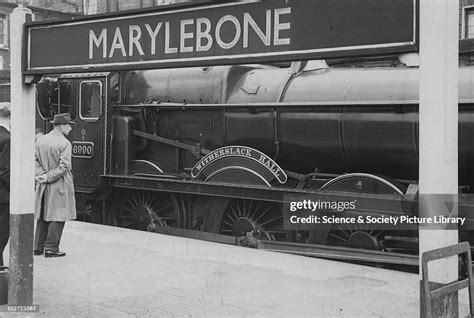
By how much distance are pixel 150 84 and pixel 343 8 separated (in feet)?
22.9

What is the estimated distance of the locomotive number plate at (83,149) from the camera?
32.8ft

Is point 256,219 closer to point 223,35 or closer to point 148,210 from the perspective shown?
point 148,210

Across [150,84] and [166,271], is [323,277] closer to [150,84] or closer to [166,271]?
[166,271]

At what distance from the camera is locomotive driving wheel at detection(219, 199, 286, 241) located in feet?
26.9

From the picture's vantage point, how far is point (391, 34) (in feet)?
9.74

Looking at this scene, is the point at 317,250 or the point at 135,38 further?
the point at 317,250

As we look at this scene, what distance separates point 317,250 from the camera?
23.8 feet

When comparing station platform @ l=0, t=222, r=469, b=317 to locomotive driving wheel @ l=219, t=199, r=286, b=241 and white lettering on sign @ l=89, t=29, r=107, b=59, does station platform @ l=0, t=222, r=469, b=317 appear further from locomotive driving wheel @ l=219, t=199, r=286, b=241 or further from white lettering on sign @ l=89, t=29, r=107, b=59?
white lettering on sign @ l=89, t=29, r=107, b=59

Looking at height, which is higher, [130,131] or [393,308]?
[130,131]

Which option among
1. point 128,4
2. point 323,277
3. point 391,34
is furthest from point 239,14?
point 128,4

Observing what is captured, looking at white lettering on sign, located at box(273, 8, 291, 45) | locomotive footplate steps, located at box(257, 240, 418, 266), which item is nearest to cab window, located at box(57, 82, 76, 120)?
locomotive footplate steps, located at box(257, 240, 418, 266)

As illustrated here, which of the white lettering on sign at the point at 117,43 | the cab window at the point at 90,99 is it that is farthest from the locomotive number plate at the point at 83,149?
the white lettering on sign at the point at 117,43

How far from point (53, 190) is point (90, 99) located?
328 centimetres

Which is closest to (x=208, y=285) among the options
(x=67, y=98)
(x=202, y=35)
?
(x=202, y=35)
